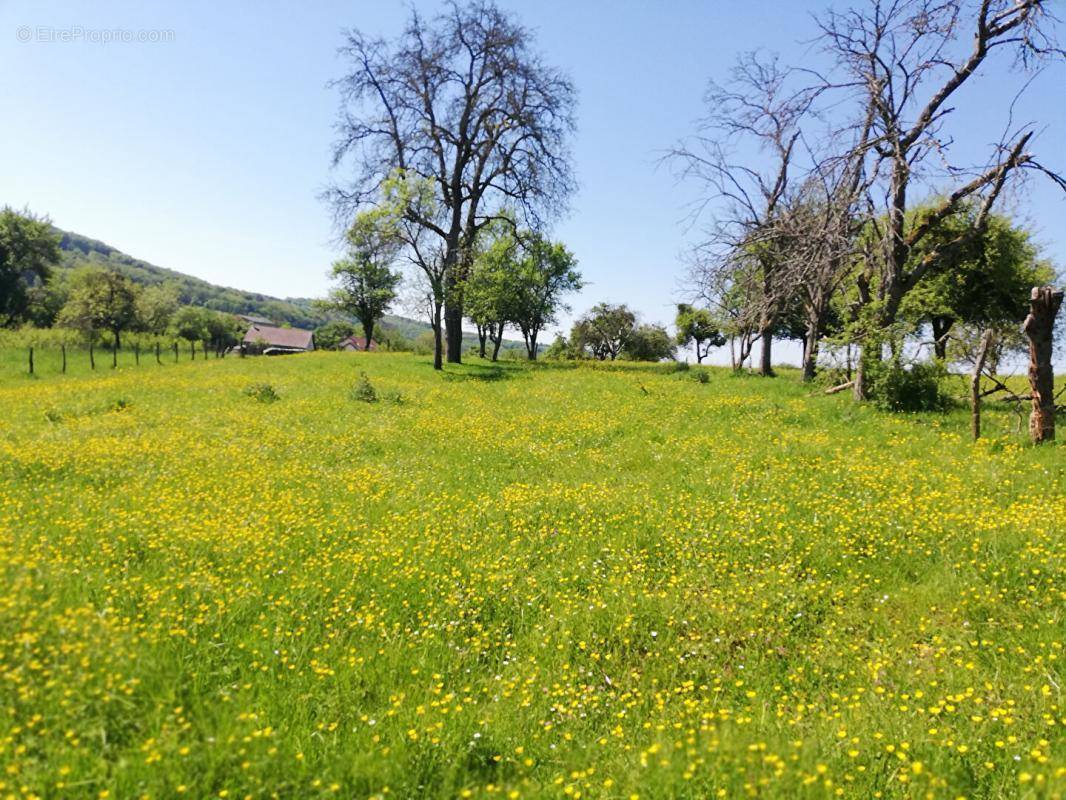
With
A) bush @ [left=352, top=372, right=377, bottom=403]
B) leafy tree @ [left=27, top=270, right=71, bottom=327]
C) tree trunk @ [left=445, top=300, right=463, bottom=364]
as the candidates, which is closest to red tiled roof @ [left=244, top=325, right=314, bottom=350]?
leafy tree @ [left=27, top=270, right=71, bottom=327]

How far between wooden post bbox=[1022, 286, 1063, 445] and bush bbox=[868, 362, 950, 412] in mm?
3578

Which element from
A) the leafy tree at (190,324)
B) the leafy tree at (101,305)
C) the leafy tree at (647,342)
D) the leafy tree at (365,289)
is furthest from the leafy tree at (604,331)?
the leafy tree at (190,324)

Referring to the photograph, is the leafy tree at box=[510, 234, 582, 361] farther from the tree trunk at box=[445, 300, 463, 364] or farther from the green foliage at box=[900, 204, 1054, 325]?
the green foliage at box=[900, 204, 1054, 325]

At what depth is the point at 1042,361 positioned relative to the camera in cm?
1055

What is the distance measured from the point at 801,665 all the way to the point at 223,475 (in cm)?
900

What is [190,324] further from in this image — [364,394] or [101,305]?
[364,394]

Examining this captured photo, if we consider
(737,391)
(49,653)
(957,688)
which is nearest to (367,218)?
(737,391)

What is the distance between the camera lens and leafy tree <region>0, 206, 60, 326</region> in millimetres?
57125

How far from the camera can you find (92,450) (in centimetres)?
999

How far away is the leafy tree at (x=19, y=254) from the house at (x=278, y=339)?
45.8 meters

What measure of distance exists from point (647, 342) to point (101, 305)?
7420cm

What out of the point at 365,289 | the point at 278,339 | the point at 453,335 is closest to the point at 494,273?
the point at 453,335

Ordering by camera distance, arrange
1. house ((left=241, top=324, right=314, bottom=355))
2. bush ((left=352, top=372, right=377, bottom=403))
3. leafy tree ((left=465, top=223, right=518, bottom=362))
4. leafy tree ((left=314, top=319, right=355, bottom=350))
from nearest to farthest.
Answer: bush ((left=352, top=372, right=377, bottom=403)), leafy tree ((left=465, top=223, right=518, bottom=362)), house ((left=241, top=324, right=314, bottom=355)), leafy tree ((left=314, top=319, right=355, bottom=350))

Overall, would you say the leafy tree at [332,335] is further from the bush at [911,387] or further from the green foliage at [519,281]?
the bush at [911,387]
